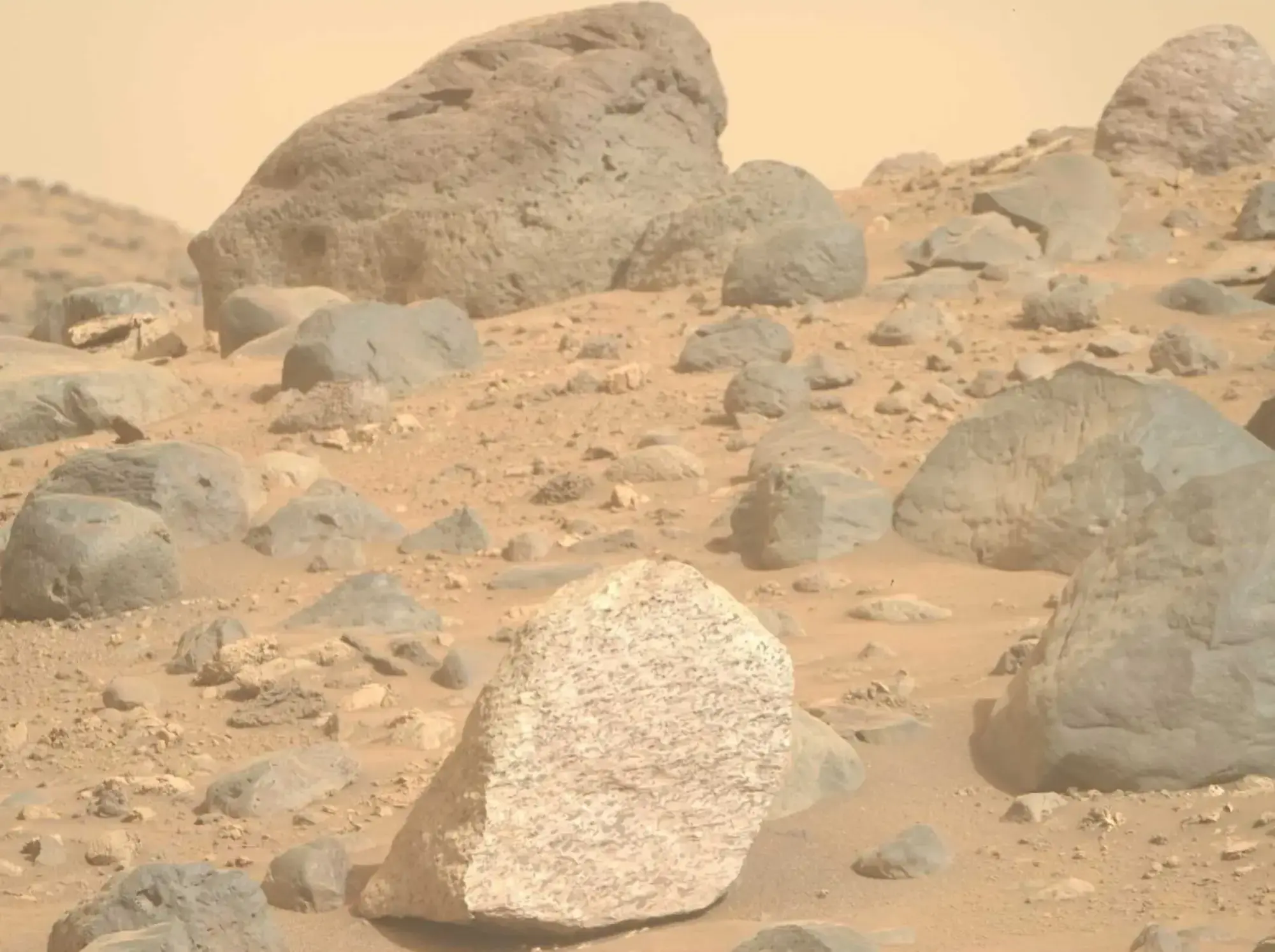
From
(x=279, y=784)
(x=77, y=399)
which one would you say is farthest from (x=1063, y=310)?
(x=279, y=784)

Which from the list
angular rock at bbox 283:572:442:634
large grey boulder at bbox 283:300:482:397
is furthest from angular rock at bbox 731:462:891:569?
large grey boulder at bbox 283:300:482:397

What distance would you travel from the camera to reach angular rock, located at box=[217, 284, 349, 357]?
6.64 metres

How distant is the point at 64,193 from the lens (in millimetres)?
15500

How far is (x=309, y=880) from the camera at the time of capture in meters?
2.39

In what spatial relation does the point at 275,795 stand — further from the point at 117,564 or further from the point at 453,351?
the point at 453,351

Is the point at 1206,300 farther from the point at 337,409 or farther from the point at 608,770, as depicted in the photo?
the point at 608,770

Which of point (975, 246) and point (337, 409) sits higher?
point (975, 246)

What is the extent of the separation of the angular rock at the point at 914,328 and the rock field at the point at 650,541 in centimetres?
3

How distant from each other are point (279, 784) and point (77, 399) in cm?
309

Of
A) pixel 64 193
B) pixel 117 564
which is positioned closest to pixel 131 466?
pixel 117 564

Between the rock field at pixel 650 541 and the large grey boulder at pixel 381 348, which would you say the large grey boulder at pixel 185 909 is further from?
the large grey boulder at pixel 381 348

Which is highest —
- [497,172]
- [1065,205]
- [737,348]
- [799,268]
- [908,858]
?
[497,172]

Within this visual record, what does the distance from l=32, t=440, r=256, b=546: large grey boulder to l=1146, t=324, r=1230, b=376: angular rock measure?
8.77 ft

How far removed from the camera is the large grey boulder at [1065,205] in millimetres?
6688
